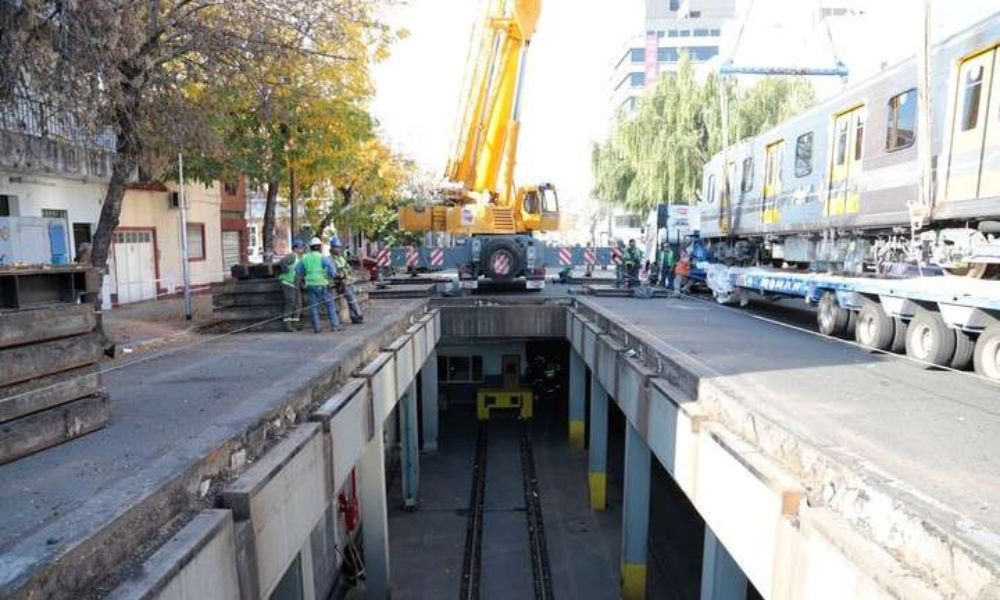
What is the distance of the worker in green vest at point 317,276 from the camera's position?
10.2 meters

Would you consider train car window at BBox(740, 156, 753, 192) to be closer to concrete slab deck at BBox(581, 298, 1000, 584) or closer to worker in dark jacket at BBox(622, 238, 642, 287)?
worker in dark jacket at BBox(622, 238, 642, 287)

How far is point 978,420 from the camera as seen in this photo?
17.7 feet

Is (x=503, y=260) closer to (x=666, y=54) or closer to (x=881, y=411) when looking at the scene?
(x=881, y=411)

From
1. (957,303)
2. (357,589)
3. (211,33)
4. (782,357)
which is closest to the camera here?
(957,303)

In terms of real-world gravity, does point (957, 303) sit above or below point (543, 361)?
above

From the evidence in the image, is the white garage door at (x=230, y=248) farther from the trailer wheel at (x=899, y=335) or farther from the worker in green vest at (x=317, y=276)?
the trailer wheel at (x=899, y=335)

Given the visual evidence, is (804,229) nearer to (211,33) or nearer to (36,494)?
(211,33)

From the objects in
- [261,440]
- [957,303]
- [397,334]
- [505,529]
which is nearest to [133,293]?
[397,334]

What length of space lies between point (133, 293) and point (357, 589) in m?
11.5

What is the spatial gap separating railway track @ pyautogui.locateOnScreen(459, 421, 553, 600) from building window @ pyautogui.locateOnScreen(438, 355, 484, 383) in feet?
6.28

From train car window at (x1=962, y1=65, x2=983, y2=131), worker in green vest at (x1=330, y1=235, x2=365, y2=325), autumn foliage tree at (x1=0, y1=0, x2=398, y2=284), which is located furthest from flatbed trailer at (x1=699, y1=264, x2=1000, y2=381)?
autumn foliage tree at (x1=0, y1=0, x2=398, y2=284)

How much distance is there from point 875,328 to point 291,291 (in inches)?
341

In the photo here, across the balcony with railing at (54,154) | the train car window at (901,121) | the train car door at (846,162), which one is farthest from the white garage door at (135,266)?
the train car window at (901,121)

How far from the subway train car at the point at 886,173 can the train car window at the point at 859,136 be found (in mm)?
20
